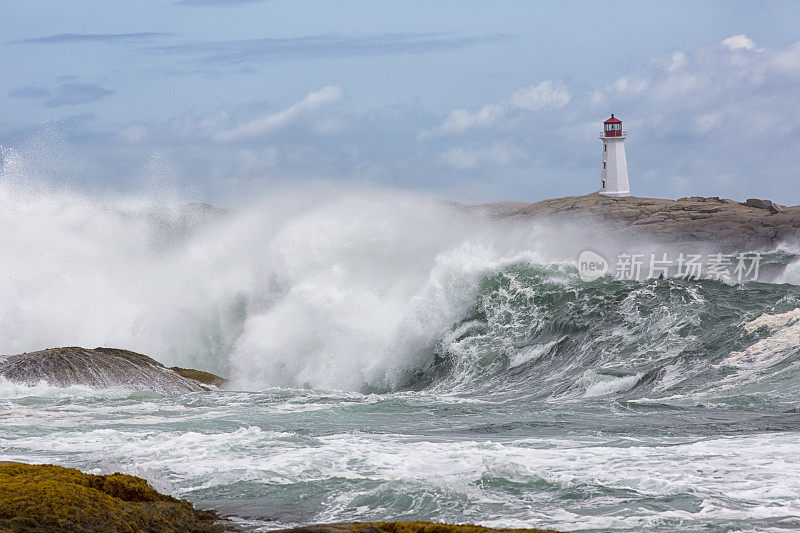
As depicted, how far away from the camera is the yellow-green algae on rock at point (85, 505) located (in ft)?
16.9

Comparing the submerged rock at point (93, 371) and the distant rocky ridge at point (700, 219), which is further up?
the distant rocky ridge at point (700, 219)

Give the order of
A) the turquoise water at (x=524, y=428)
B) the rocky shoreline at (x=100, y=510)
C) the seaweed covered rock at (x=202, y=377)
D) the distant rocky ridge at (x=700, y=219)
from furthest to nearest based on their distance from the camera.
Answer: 1. the distant rocky ridge at (x=700, y=219)
2. the seaweed covered rock at (x=202, y=377)
3. the turquoise water at (x=524, y=428)
4. the rocky shoreline at (x=100, y=510)

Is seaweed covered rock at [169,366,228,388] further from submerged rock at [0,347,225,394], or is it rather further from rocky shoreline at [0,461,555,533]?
rocky shoreline at [0,461,555,533]

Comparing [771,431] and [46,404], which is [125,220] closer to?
[46,404]

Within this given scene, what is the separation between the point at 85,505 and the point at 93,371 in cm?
1050

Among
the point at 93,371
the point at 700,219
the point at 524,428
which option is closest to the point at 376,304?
the point at 93,371

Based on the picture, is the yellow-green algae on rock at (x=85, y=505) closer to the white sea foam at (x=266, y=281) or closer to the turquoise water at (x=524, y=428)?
the turquoise water at (x=524, y=428)

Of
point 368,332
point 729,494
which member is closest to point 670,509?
point 729,494

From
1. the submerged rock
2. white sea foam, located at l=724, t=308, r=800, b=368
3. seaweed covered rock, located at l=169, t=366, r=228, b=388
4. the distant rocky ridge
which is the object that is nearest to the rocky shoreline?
the submerged rock

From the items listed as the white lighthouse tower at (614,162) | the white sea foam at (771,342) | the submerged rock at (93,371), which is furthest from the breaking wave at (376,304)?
the white lighthouse tower at (614,162)

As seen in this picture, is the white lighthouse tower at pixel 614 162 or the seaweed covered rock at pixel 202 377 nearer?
the seaweed covered rock at pixel 202 377

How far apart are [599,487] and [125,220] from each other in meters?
25.1

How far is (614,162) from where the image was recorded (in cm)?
4884

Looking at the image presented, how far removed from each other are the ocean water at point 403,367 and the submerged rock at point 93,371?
65 centimetres
